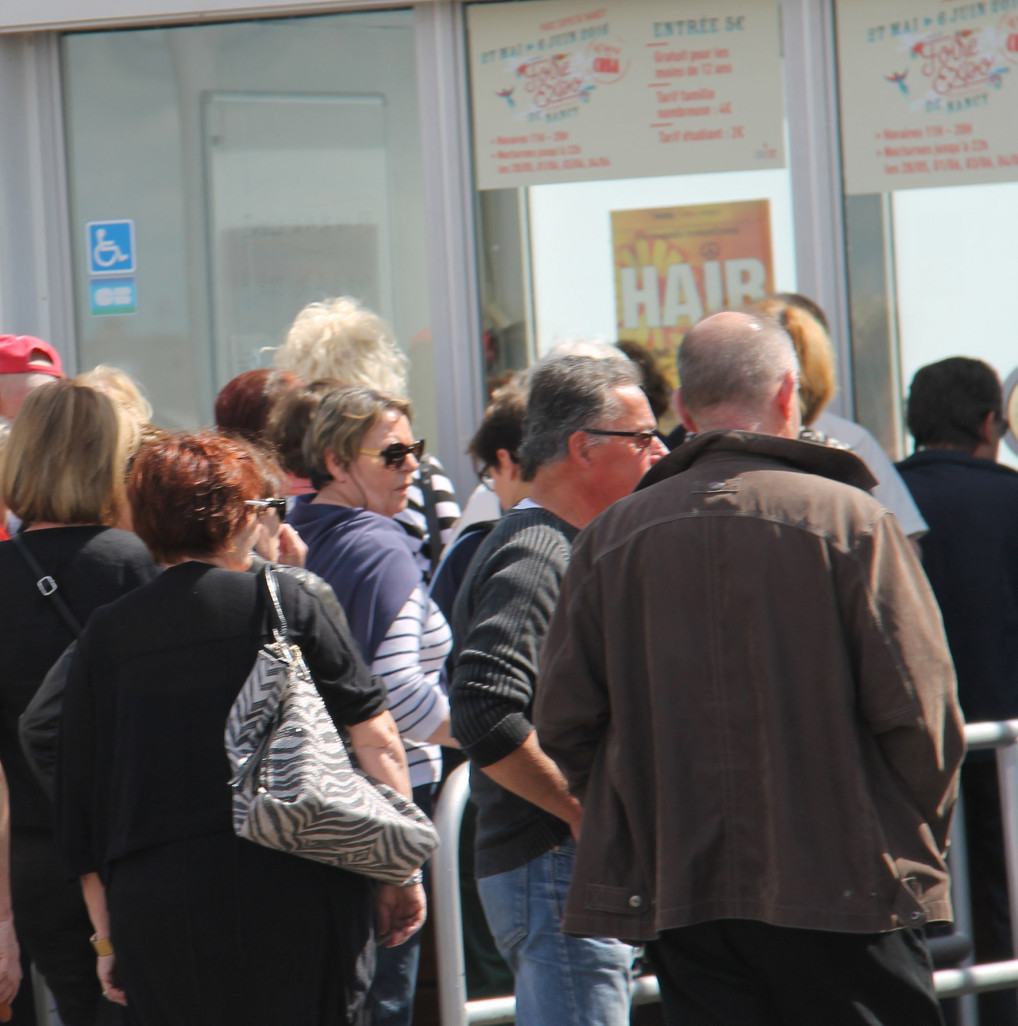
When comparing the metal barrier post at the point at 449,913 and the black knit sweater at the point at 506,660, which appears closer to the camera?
the black knit sweater at the point at 506,660

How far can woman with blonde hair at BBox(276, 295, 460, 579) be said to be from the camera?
4414 millimetres

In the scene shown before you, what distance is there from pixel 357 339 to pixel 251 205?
118 centimetres

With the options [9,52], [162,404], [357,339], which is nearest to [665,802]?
[357,339]

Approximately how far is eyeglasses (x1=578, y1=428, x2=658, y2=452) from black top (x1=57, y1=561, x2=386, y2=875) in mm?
702

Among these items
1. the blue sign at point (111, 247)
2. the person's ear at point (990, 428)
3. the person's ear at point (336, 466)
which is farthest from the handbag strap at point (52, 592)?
the blue sign at point (111, 247)

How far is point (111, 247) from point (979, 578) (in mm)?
3756

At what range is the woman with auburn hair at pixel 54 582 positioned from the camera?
2.90 meters

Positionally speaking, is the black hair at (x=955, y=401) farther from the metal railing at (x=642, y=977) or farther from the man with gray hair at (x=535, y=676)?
the man with gray hair at (x=535, y=676)

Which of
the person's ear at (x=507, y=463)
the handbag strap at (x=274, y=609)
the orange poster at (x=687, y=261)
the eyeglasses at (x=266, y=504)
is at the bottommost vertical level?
the handbag strap at (x=274, y=609)

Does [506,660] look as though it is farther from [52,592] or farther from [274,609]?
[52,592]

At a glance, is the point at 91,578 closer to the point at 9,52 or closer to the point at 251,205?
the point at 251,205

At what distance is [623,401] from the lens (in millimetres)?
2898

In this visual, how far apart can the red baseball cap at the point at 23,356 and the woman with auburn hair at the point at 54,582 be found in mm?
1610

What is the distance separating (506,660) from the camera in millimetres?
2678
